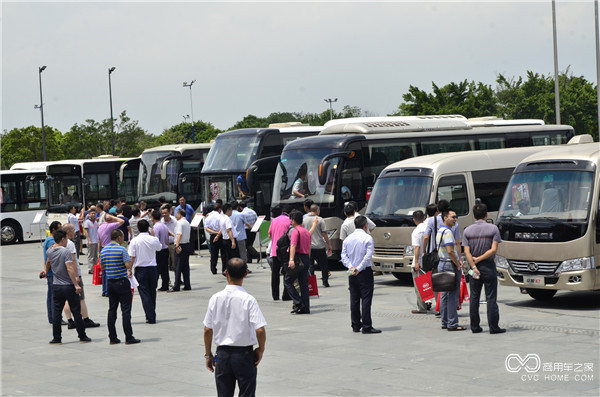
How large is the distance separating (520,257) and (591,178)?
5.81 ft

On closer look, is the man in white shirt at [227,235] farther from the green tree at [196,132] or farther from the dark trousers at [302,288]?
the green tree at [196,132]

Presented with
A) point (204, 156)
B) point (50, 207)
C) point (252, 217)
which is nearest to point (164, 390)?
point (252, 217)

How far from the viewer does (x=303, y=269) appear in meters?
15.4

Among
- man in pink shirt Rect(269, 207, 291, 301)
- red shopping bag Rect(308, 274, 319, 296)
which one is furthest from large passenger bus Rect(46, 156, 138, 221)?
red shopping bag Rect(308, 274, 319, 296)

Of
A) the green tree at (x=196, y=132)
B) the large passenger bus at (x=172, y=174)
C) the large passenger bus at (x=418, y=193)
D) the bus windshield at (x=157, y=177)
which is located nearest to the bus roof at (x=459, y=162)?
the large passenger bus at (x=418, y=193)

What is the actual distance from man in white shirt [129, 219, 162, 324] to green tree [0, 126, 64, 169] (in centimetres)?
5778

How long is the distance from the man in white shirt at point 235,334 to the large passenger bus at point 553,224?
28.2 ft

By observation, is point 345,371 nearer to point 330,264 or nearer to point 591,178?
point 591,178

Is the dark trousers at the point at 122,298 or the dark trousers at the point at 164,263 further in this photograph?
the dark trousers at the point at 164,263

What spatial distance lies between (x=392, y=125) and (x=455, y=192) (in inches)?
225

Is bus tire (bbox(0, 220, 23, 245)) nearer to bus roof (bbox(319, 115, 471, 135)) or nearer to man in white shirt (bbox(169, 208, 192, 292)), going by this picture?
bus roof (bbox(319, 115, 471, 135))

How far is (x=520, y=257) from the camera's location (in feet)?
49.5

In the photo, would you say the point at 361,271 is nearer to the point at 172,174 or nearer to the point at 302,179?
the point at 302,179

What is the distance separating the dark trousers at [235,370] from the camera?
7.07 metres
